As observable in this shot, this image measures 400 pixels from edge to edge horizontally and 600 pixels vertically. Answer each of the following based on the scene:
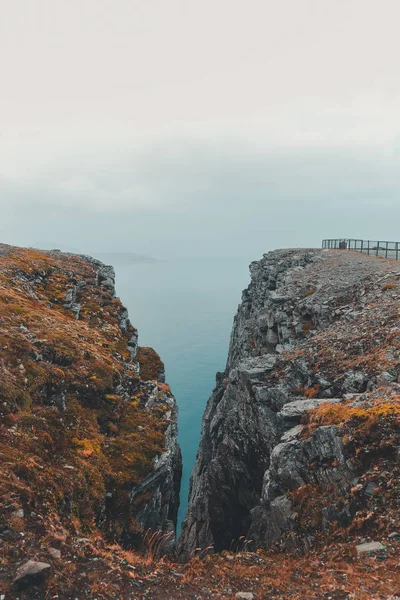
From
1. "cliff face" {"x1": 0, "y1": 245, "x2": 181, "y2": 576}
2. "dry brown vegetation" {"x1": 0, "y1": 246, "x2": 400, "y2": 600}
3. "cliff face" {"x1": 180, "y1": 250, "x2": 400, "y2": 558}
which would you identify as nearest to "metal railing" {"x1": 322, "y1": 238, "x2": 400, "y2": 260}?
"cliff face" {"x1": 180, "y1": 250, "x2": 400, "y2": 558}

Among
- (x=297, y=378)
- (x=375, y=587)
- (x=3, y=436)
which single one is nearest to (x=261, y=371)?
(x=297, y=378)

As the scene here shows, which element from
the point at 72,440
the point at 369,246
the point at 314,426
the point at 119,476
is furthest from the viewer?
the point at 369,246

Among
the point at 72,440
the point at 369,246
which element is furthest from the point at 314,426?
the point at 369,246

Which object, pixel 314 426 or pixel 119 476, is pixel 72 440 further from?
pixel 314 426

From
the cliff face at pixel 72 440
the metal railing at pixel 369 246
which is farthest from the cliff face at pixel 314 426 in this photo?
the metal railing at pixel 369 246

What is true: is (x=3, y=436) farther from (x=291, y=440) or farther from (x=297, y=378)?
(x=297, y=378)

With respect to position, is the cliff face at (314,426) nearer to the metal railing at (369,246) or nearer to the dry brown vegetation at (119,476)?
the dry brown vegetation at (119,476)
